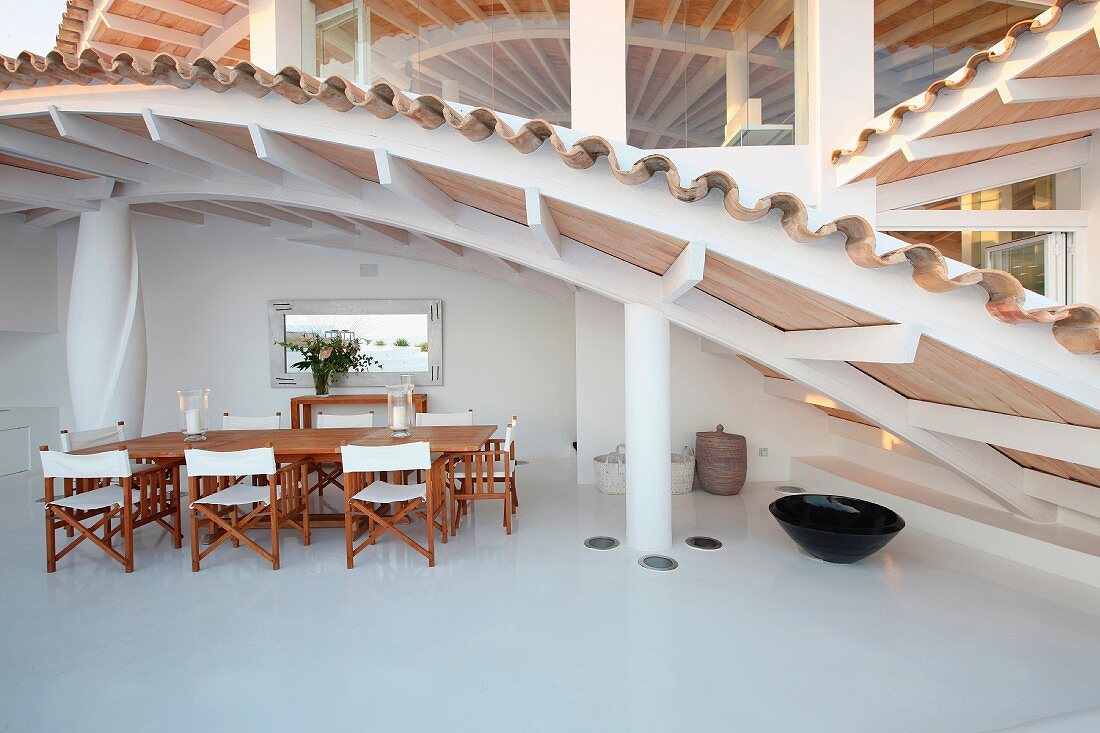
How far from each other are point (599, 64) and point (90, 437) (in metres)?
4.64

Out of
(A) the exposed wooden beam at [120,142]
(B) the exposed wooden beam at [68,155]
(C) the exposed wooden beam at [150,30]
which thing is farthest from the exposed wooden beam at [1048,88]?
(C) the exposed wooden beam at [150,30]

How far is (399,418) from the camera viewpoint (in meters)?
4.12

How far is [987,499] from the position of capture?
3908mm

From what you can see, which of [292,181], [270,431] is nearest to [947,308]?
[292,181]

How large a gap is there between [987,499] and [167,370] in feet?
27.8

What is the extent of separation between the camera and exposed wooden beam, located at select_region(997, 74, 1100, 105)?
111 inches

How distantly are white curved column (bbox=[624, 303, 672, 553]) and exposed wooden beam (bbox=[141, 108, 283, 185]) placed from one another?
9.20ft

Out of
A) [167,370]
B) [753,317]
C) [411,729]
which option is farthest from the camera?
[167,370]

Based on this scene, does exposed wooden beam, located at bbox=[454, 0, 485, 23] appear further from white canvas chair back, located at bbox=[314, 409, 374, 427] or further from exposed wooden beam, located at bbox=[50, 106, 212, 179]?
white canvas chair back, located at bbox=[314, 409, 374, 427]

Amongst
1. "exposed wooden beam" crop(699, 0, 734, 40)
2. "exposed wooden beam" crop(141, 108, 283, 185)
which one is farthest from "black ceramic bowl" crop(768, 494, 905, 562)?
"exposed wooden beam" crop(141, 108, 283, 185)

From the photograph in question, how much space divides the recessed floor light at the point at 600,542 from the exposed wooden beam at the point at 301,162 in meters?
2.94

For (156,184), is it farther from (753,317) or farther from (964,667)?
Answer: (964,667)

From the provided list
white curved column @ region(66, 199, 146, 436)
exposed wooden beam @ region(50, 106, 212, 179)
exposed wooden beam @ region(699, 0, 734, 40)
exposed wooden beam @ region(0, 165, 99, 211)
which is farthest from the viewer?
white curved column @ region(66, 199, 146, 436)

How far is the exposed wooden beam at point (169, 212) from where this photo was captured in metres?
6.01
